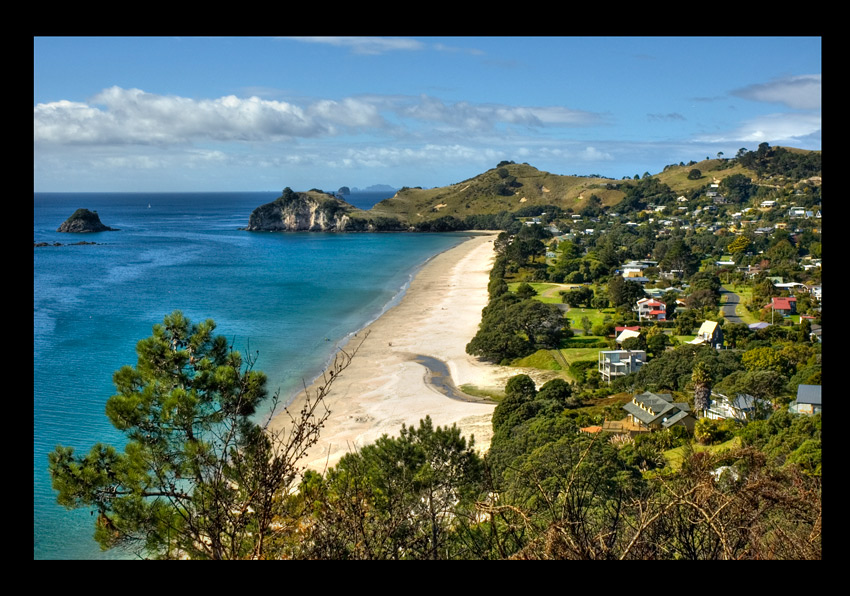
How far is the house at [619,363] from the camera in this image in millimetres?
14820

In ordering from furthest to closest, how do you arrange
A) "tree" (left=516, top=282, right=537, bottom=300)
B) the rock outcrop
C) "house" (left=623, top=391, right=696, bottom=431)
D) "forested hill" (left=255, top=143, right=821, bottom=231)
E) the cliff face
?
the cliff face, "forested hill" (left=255, top=143, right=821, bottom=231), the rock outcrop, "tree" (left=516, top=282, right=537, bottom=300), "house" (left=623, top=391, right=696, bottom=431)

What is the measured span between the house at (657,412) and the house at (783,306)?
31.9ft

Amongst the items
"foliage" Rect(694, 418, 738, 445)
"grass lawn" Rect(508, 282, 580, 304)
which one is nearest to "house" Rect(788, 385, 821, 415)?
"foliage" Rect(694, 418, 738, 445)

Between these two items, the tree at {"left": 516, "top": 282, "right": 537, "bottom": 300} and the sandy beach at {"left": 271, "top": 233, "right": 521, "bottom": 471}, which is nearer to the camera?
the sandy beach at {"left": 271, "top": 233, "right": 521, "bottom": 471}

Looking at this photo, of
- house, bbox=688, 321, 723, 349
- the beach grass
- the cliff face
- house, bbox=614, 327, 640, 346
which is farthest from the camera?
the cliff face

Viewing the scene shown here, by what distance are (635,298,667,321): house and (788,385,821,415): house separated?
9.27 meters

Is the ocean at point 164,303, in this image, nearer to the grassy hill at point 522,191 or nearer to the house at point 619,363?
the house at point 619,363

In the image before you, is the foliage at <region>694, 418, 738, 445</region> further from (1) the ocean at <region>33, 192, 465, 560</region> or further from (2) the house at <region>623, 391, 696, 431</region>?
(1) the ocean at <region>33, 192, 465, 560</region>

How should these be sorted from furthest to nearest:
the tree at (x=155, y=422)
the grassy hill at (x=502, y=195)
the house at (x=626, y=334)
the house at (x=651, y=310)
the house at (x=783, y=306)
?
the grassy hill at (x=502, y=195)
the house at (x=651, y=310)
the house at (x=783, y=306)
the house at (x=626, y=334)
the tree at (x=155, y=422)

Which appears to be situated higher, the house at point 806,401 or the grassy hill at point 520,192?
the grassy hill at point 520,192

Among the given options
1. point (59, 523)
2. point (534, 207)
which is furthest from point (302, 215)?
point (59, 523)

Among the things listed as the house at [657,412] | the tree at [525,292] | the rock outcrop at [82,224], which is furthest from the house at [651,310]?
the rock outcrop at [82,224]

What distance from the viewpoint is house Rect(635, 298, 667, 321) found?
20859 millimetres
